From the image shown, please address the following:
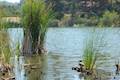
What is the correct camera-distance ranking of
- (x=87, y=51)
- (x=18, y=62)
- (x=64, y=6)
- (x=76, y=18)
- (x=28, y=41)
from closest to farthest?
(x=87, y=51) → (x=18, y=62) → (x=28, y=41) → (x=76, y=18) → (x=64, y=6)

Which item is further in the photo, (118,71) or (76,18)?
(76,18)

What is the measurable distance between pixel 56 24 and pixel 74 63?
4174 cm

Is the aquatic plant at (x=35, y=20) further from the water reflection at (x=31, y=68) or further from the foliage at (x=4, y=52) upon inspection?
the foliage at (x=4, y=52)

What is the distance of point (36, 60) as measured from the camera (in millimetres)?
20109

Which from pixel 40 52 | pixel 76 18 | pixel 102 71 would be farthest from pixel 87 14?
pixel 102 71

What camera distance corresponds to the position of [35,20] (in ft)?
70.4

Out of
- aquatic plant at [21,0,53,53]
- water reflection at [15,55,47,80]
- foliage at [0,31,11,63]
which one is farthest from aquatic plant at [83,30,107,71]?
aquatic plant at [21,0,53,53]

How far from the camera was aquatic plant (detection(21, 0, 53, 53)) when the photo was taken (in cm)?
2139

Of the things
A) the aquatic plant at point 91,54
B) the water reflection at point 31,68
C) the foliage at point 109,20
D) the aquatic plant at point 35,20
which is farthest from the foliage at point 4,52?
the aquatic plant at point 35,20

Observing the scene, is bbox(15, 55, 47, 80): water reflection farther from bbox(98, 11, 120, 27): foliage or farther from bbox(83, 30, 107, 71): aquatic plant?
bbox(98, 11, 120, 27): foliage

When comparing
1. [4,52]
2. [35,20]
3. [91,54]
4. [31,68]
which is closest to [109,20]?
[35,20]

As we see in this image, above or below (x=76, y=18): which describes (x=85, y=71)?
above

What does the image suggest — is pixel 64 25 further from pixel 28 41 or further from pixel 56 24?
pixel 28 41

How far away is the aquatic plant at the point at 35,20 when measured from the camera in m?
21.4
